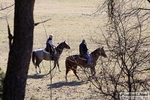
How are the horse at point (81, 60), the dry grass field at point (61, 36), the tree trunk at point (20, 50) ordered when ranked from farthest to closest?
the dry grass field at point (61, 36)
the horse at point (81, 60)
the tree trunk at point (20, 50)

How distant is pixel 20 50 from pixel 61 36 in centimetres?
2818

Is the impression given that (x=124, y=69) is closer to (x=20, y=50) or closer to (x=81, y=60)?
(x=20, y=50)

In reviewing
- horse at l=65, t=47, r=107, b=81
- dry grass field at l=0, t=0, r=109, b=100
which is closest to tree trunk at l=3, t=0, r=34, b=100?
dry grass field at l=0, t=0, r=109, b=100

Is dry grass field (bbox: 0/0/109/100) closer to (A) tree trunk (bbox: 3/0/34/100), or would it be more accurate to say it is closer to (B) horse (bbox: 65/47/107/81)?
(B) horse (bbox: 65/47/107/81)

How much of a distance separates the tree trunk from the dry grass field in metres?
1.40

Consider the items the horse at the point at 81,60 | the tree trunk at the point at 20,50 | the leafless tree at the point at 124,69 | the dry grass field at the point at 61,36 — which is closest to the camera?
the tree trunk at the point at 20,50

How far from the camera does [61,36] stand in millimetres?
34594

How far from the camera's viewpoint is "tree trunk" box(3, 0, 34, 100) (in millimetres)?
6387

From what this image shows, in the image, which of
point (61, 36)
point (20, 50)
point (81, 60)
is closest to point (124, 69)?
point (20, 50)

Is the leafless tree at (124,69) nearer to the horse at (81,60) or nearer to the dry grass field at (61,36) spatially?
the horse at (81,60)

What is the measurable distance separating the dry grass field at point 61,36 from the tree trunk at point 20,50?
1.40 meters

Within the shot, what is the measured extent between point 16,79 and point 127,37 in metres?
2.96

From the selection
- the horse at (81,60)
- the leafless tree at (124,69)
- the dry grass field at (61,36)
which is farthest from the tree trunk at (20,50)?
the horse at (81,60)

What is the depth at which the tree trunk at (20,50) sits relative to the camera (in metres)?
6.39
